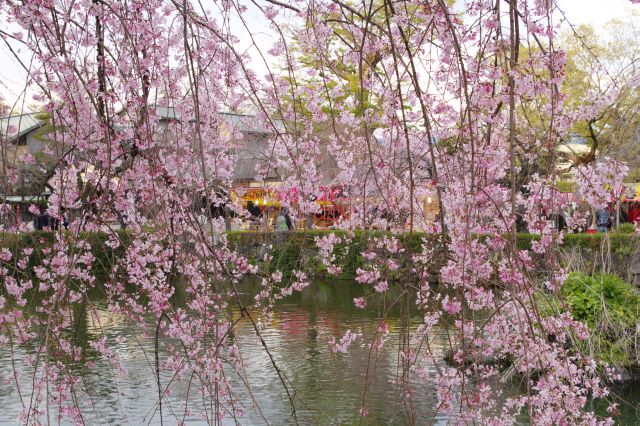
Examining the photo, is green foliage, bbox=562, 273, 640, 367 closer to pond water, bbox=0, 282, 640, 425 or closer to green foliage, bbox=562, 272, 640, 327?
green foliage, bbox=562, 272, 640, 327

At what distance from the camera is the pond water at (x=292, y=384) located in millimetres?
5410

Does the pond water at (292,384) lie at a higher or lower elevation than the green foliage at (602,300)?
lower

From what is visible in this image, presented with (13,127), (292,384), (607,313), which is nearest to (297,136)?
(13,127)

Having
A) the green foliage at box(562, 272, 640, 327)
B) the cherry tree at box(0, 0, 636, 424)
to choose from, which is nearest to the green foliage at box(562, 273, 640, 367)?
the green foliage at box(562, 272, 640, 327)

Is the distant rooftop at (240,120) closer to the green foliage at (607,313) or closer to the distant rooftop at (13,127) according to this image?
the distant rooftop at (13,127)

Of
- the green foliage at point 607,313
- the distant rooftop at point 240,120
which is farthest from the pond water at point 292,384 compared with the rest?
the distant rooftop at point 240,120

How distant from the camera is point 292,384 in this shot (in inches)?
179

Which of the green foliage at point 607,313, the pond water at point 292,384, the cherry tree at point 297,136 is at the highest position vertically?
the cherry tree at point 297,136

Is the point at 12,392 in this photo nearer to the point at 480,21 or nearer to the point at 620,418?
the point at 620,418

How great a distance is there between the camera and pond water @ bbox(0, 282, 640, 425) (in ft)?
17.7

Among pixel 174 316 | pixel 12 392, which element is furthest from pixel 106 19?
pixel 12 392

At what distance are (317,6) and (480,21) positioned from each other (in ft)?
3.05

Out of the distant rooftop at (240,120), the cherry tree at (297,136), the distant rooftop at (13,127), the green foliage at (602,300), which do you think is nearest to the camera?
the cherry tree at (297,136)

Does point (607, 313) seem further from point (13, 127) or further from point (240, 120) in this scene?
point (13, 127)
